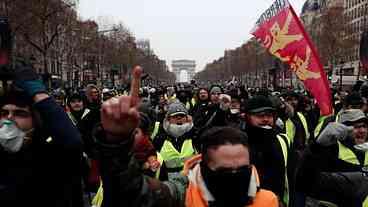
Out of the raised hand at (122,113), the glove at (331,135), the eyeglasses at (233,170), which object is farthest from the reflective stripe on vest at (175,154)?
the raised hand at (122,113)

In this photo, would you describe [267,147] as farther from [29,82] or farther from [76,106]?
[76,106]

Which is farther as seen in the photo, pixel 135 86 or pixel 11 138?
pixel 11 138

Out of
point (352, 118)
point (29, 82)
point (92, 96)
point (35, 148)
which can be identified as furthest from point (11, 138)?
point (92, 96)

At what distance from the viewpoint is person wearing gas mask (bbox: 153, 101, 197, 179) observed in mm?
4230

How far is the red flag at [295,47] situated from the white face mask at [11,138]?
2.97 metres

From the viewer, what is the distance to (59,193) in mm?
2570

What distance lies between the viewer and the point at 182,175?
230 cm

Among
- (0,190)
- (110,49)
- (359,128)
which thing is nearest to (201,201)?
(0,190)

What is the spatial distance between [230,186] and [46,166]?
104 centimetres

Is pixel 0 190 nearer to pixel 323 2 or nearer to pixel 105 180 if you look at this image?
pixel 105 180

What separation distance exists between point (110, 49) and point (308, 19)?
51.9m

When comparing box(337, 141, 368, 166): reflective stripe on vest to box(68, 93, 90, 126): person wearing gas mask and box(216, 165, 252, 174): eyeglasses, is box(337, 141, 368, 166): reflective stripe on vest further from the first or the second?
box(68, 93, 90, 126): person wearing gas mask

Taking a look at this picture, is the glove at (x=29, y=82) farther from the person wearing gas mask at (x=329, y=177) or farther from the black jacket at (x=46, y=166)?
the person wearing gas mask at (x=329, y=177)

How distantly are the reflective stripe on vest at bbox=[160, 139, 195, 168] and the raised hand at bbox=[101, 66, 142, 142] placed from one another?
251 cm
